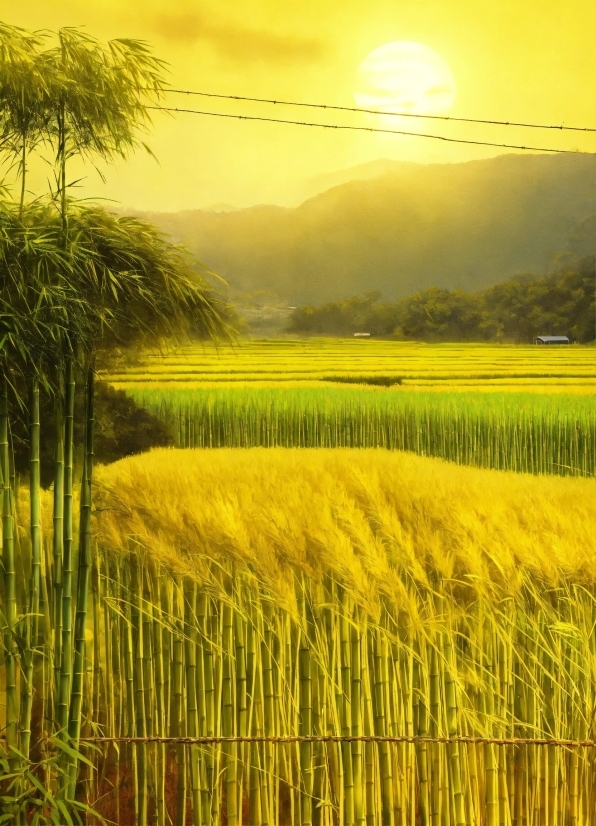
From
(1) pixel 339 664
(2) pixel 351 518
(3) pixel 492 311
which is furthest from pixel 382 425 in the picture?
(1) pixel 339 664

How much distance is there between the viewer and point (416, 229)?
6.47 feet

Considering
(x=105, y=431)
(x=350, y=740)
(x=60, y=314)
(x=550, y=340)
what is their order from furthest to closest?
1. (x=550, y=340)
2. (x=105, y=431)
3. (x=350, y=740)
4. (x=60, y=314)

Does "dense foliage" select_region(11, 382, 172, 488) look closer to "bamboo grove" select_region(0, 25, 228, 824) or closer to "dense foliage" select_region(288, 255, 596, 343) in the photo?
"bamboo grove" select_region(0, 25, 228, 824)

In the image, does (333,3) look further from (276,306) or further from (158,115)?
(276,306)

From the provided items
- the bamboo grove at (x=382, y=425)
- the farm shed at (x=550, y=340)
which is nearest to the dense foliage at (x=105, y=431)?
the bamboo grove at (x=382, y=425)

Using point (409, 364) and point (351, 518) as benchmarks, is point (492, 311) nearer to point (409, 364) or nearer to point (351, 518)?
point (409, 364)

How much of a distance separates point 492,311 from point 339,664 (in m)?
1.00

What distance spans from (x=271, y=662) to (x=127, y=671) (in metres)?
0.33

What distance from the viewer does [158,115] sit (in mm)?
1846

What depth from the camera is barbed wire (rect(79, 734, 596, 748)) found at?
63.4 inches

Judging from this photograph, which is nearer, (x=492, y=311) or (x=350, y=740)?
(x=350, y=740)

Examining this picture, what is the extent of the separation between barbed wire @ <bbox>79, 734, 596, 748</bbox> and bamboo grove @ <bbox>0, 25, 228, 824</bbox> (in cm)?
15

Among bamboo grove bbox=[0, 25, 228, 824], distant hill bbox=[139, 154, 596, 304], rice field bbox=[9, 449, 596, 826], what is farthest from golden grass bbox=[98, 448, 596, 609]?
distant hill bbox=[139, 154, 596, 304]

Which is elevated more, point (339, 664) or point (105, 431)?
point (105, 431)
